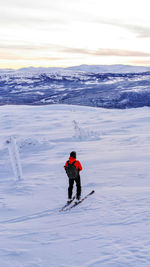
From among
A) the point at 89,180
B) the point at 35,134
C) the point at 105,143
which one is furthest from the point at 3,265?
the point at 35,134

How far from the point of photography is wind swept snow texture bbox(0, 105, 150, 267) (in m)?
4.07

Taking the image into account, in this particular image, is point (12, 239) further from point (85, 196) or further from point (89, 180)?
point (89, 180)

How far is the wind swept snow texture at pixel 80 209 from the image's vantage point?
160 inches

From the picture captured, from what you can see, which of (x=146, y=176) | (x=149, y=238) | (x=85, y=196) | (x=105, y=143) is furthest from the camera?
(x=105, y=143)

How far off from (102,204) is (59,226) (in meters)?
1.25

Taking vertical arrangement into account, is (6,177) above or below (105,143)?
below

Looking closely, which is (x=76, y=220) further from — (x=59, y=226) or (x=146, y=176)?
(x=146, y=176)

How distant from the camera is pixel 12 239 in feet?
15.9

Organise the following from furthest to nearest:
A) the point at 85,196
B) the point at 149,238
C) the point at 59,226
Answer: the point at 85,196 → the point at 59,226 → the point at 149,238

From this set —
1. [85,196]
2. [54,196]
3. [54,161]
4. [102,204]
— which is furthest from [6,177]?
[102,204]

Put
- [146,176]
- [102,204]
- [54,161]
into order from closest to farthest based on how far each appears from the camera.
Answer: [102,204] → [146,176] → [54,161]

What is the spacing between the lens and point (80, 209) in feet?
20.1

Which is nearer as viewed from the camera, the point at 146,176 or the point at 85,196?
the point at 85,196

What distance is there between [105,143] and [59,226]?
26.4 feet
